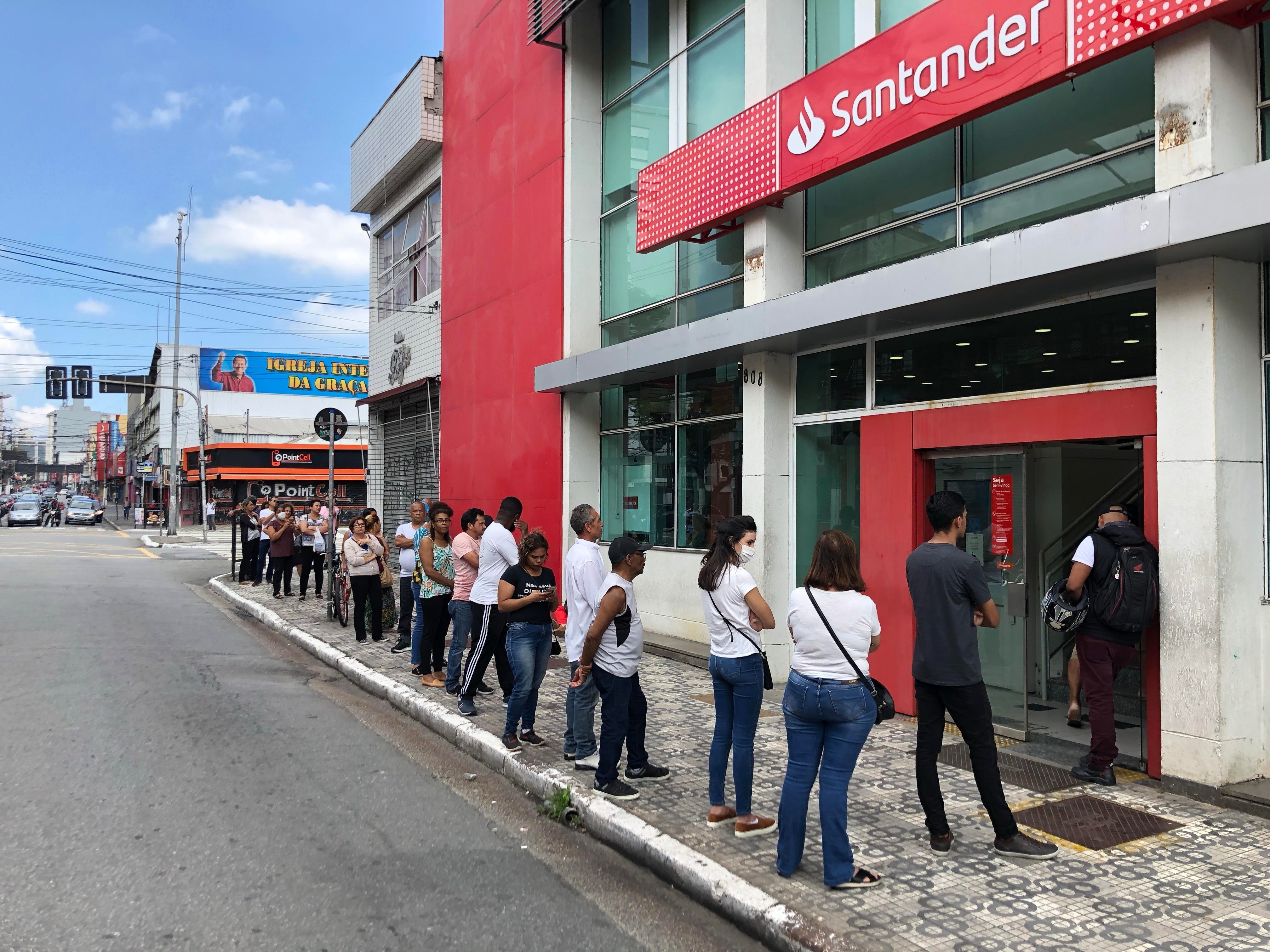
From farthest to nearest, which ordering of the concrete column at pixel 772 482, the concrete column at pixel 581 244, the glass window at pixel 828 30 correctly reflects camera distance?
the concrete column at pixel 581 244, the concrete column at pixel 772 482, the glass window at pixel 828 30

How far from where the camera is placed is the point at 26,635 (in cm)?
1186

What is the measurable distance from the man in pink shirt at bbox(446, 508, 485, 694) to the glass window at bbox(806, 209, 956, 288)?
3978 millimetres

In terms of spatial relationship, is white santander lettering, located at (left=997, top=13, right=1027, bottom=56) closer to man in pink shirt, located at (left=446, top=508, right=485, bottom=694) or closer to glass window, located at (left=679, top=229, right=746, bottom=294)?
glass window, located at (left=679, top=229, right=746, bottom=294)

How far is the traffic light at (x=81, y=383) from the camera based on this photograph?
30.3 m

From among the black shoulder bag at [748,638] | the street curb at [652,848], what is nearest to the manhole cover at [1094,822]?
the black shoulder bag at [748,638]

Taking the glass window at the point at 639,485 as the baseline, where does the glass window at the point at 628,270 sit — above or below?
above

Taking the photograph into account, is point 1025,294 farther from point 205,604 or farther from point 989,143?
point 205,604

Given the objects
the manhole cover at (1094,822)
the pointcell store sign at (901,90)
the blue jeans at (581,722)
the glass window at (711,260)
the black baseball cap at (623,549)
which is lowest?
the manhole cover at (1094,822)

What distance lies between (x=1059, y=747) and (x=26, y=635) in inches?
478

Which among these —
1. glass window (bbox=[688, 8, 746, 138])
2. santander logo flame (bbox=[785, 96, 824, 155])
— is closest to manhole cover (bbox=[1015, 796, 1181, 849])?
santander logo flame (bbox=[785, 96, 824, 155])

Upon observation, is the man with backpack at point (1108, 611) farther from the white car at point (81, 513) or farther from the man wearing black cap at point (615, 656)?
the white car at point (81, 513)

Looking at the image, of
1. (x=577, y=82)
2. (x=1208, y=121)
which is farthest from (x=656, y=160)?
(x=1208, y=121)

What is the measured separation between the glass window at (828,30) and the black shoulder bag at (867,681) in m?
6.41

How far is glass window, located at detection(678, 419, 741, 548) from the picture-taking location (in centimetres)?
1041
